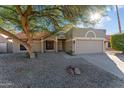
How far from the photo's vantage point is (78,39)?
21.9m

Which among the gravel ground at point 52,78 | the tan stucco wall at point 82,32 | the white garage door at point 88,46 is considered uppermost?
the tan stucco wall at point 82,32

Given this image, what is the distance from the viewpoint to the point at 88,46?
885 inches

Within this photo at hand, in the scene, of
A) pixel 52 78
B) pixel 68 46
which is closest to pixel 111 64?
pixel 52 78

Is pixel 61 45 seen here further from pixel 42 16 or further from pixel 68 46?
pixel 42 16

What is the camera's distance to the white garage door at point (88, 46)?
21953mm

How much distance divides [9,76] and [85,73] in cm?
428

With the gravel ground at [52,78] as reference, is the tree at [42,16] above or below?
above

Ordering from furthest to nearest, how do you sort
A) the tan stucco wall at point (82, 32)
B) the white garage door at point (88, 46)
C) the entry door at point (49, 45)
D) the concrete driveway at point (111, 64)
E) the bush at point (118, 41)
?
1. the entry door at point (49, 45)
2. the white garage door at point (88, 46)
3. the tan stucco wall at point (82, 32)
4. the bush at point (118, 41)
5. the concrete driveway at point (111, 64)

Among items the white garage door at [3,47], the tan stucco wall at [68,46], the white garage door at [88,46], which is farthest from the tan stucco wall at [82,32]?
the white garage door at [3,47]

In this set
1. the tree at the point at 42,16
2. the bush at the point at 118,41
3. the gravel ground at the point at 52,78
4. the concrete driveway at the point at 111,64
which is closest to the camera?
the gravel ground at the point at 52,78

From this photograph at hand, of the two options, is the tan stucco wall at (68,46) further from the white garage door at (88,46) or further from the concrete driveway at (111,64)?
the concrete driveway at (111,64)

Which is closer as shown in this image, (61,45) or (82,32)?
(82,32)

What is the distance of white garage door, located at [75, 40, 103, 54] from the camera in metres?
22.0

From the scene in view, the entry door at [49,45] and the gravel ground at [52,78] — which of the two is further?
the entry door at [49,45]
